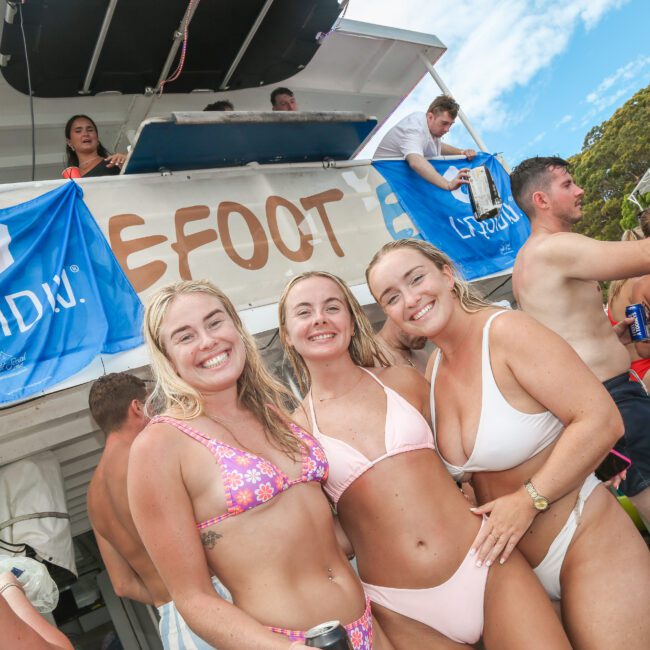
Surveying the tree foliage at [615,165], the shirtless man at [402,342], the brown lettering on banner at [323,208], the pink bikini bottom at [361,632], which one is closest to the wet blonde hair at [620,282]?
the shirtless man at [402,342]

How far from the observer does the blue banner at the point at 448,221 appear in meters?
5.61

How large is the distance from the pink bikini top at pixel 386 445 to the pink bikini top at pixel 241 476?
0.18 meters

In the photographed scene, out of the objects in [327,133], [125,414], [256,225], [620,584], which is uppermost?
[327,133]

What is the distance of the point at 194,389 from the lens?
2027 millimetres

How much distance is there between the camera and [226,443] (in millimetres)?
1903

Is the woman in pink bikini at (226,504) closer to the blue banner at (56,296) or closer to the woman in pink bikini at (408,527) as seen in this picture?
the woman in pink bikini at (408,527)

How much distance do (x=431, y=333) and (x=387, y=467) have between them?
556 millimetres

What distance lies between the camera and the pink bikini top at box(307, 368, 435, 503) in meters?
2.08

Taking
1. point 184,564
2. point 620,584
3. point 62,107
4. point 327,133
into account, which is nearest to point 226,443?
point 184,564

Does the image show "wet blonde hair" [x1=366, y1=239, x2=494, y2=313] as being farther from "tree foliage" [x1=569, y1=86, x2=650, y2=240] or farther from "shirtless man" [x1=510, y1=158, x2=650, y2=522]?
"tree foliage" [x1=569, y1=86, x2=650, y2=240]

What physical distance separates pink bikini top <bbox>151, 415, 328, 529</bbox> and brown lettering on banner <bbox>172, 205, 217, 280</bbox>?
2.46m

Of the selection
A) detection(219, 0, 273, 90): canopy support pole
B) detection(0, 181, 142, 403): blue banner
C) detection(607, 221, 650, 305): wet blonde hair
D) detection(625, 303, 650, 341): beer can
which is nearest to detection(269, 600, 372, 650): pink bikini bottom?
detection(0, 181, 142, 403): blue banner

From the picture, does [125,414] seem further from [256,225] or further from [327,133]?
[327,133]

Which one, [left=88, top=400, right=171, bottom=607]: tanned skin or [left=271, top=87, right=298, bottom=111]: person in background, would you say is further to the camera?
[left=271, top=87, right=298, bottom=111]: person in background
